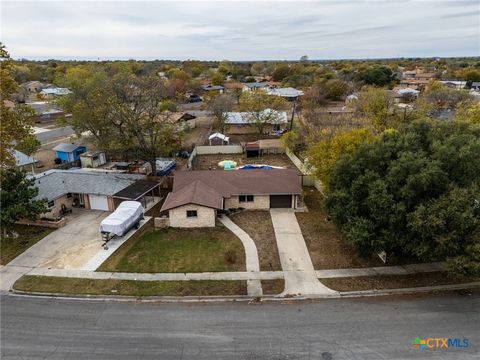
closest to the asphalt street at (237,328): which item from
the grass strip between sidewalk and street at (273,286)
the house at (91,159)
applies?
the grass strip between sidewalk and street at (273,286)

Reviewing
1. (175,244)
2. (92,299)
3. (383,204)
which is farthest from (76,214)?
(383,204)

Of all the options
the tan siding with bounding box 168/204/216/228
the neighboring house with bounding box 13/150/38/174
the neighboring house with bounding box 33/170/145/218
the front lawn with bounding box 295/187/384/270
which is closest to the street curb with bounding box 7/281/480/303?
the front lawn with bounding box 295/187/384/270

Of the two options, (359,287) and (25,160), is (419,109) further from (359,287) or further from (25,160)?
(25,160)

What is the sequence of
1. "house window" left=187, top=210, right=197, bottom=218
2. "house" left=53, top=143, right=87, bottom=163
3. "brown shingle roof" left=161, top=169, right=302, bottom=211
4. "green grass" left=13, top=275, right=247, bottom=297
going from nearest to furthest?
"green grass" left=13, top=275, right=247, bottom=297
"house window" left=187, top=210, right=197, bottom=218
"brown shingle roof" left=161, top=169, right=302, bottom=211
"house" left=53, top=143, right=87, bottom=163

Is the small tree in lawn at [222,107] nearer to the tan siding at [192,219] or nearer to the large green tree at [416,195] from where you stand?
the tan siding at [192,219]

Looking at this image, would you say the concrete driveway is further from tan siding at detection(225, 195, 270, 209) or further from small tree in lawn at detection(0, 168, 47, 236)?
tan siding at detection(225, 195, 270, 209)
